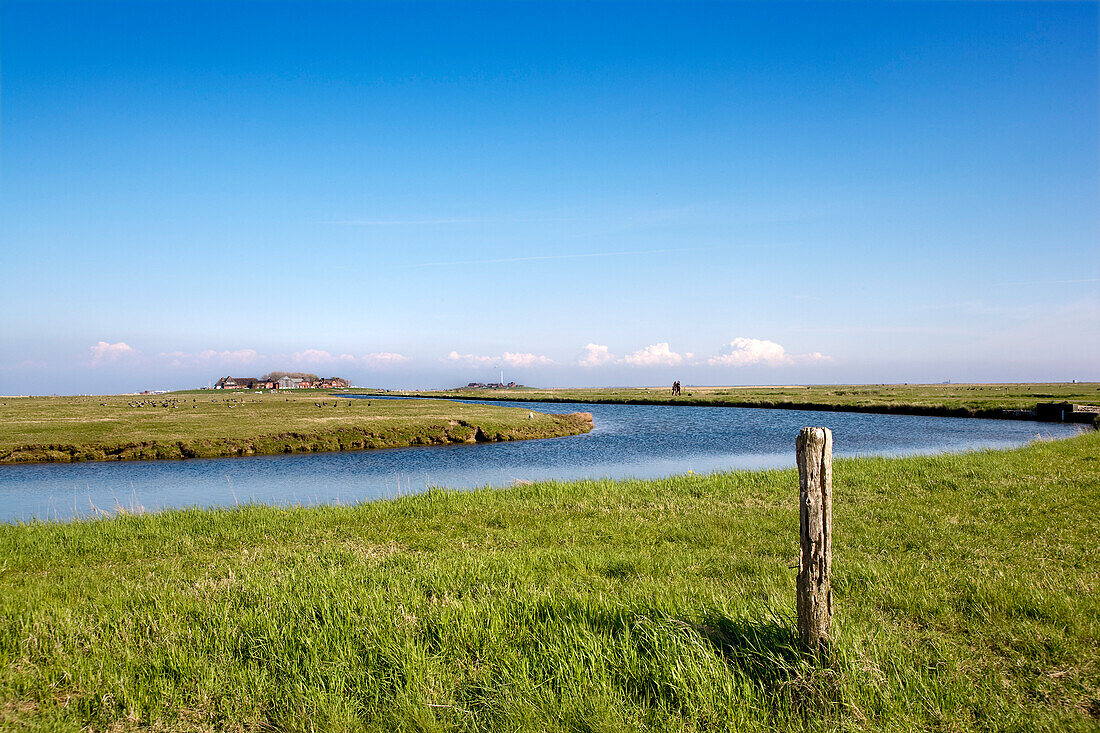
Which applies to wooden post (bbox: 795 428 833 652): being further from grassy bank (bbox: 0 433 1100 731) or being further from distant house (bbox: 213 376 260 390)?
distant house (bbox: 213 376 260 390)

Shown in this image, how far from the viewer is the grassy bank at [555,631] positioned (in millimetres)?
4816

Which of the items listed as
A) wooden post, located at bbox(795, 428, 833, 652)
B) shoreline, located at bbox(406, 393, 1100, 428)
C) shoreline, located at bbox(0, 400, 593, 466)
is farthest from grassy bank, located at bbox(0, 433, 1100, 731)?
shoreline, located at bbox(406, 393, 1100, 428)

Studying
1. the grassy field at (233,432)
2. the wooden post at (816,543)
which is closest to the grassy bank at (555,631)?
the wooden post at (816,543)

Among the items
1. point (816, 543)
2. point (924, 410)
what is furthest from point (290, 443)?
point (924, 410)

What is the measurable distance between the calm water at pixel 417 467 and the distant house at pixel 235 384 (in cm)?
16493

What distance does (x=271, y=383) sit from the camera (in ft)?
614

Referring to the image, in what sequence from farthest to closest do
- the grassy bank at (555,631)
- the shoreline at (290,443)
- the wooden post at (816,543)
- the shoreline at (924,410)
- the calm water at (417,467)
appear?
the shoreline at (924,410) < the shoreline at (290,443) < the calm water at (417,467) < the wooden post at (816,543) < the grassy bank at (555,631)

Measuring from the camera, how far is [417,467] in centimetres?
2831

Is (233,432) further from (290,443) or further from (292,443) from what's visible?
(292,443)

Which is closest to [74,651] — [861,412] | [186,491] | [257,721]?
[257,721]

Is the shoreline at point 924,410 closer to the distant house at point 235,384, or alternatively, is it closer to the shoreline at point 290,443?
the shoreline at point 290,443

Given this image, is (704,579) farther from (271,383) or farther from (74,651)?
(271,383)

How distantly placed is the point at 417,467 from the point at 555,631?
76.8 ft

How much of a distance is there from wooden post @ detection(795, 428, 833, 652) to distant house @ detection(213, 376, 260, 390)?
19513 centimetres
